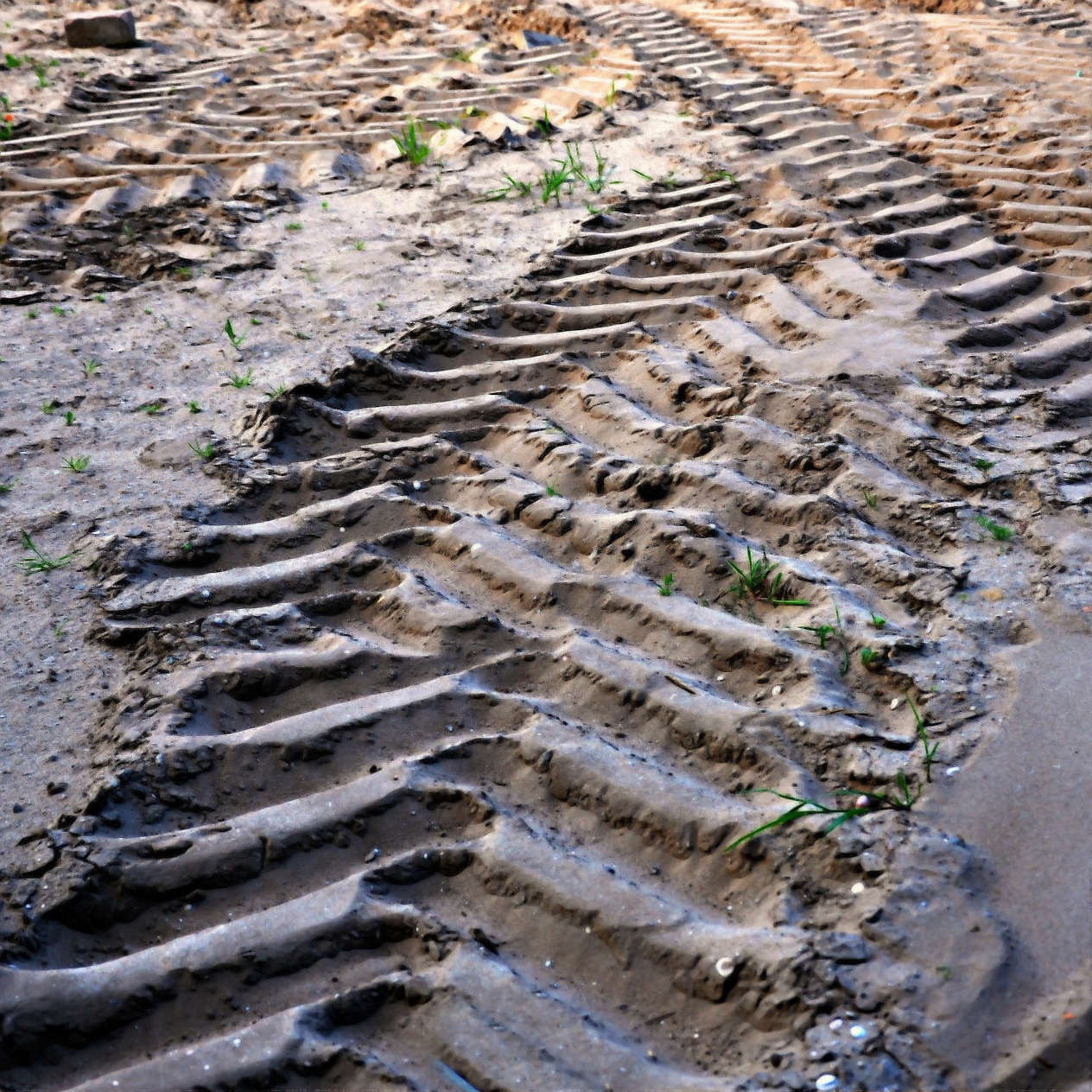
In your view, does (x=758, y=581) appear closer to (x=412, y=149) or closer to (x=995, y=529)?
(x=995, y=529)

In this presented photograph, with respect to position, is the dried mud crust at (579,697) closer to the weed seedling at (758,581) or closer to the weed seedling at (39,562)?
the weed seedling at (758,581)

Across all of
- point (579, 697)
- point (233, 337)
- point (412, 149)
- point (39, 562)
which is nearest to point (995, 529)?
point (579, 697)

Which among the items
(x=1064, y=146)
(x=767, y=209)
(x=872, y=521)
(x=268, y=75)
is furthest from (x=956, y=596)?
(x=268, y=75)

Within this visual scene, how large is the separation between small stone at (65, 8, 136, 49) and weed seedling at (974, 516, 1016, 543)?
20.0 feet

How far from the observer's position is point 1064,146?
438 centimetres

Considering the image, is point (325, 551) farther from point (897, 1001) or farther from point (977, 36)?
point (977, 36)

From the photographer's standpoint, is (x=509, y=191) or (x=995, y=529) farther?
(x=509, y=191)

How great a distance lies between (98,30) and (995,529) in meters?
6.21

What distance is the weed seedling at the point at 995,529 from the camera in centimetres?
243

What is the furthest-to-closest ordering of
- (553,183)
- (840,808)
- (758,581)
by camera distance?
1. (553,183)
2. (758,581)
3. (840,808)

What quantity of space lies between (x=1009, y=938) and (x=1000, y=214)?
10.1ft

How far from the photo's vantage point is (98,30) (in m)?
6.57

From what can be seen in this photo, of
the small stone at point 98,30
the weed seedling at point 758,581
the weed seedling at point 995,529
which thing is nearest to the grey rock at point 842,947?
the weed seedling at point 758,581

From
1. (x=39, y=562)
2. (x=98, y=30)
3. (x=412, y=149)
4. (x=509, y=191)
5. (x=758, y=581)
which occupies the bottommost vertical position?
(x=39, y=562)
